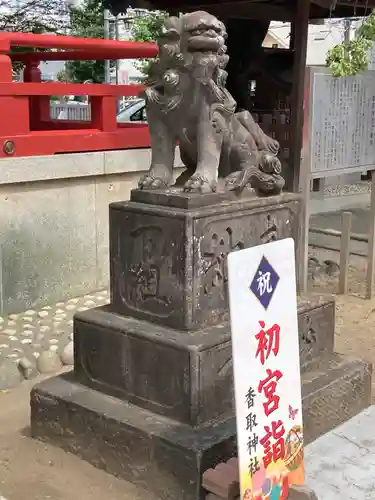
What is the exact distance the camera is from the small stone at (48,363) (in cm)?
415

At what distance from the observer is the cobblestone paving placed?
411 centimetres

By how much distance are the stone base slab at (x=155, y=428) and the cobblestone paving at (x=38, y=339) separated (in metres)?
0.90

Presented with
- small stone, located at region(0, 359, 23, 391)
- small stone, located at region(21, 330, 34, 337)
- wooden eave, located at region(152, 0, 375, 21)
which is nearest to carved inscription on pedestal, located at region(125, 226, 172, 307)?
small stone, located at region(0, 359, 23, 391)

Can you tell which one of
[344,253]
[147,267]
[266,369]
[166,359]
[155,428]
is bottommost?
[155,428]

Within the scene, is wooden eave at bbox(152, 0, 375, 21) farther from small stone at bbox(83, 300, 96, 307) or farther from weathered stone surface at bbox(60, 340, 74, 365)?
weathered stone surface at bbox(60, 340, 74, 365)

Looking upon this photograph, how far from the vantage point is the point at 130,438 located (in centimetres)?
278

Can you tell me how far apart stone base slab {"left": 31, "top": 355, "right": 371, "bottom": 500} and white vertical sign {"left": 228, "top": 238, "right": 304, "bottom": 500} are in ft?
1.18

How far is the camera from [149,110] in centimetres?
304

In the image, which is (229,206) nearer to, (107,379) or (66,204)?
(107,379)

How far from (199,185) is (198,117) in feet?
1.00

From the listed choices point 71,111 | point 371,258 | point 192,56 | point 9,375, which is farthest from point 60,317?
point 71,111

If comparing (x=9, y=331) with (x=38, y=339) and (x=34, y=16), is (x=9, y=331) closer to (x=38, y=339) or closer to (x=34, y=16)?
(x=38, y=339)

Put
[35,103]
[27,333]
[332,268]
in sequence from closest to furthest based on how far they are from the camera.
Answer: [27,333], [332,268], [35,103]

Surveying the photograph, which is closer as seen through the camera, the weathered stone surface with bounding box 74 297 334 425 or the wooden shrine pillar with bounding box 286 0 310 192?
the weathered stone surface with bounding box 74 297 334 425
